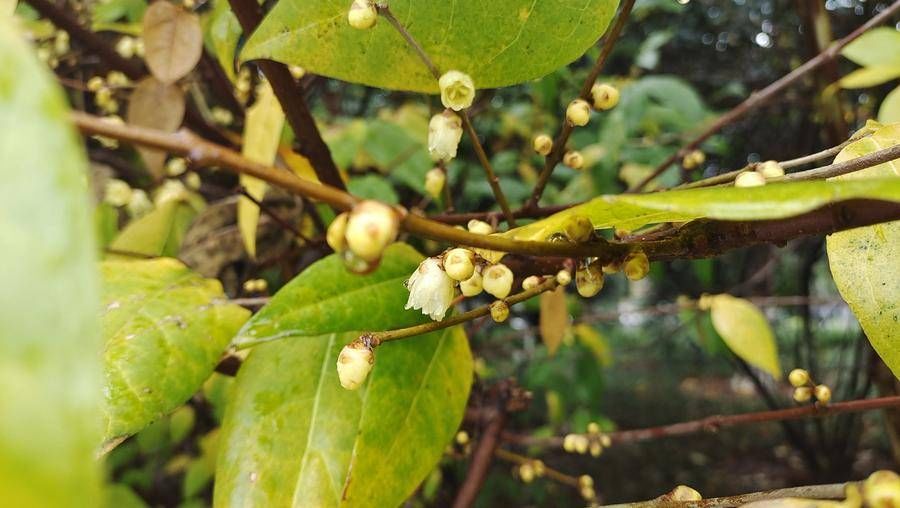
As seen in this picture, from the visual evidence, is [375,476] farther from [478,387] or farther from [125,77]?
[125,77]

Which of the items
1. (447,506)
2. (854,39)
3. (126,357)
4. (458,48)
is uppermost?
(854,39)

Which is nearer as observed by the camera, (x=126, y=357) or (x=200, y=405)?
(x=126, y=357)

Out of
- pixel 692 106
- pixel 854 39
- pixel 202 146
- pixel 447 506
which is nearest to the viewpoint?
pixel 202 146

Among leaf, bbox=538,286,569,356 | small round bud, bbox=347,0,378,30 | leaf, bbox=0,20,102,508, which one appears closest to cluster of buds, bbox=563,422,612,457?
leaf, bbox=538,286,569,356

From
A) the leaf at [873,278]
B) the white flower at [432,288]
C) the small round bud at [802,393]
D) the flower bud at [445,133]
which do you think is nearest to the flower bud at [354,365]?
the white flower at [432,288]

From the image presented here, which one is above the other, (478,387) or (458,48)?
(458,48)

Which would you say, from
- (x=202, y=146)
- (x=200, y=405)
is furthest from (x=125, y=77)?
(x=202, y=146)

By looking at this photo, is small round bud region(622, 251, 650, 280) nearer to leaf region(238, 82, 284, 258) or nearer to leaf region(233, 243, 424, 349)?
leaf region(233, 243, 424, 349)

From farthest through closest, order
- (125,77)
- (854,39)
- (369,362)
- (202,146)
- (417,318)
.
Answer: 1. (125,77)
2. (854,39)
3. (417,318)
4. (369,362)
5. (202,146)
